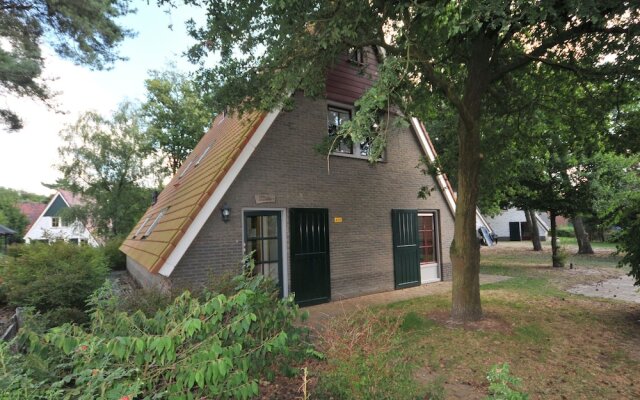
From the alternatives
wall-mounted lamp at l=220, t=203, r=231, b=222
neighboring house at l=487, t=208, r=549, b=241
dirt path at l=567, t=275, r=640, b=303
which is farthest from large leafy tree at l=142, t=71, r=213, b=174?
neighboring house at l=487, t=208, r=549, b=241

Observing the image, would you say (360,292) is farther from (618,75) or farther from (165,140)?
(165,140)

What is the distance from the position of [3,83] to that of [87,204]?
52.8ft

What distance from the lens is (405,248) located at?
10617 mm

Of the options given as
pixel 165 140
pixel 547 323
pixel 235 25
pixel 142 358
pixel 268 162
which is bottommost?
pixel 547 323

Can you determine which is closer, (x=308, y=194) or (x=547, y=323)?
(x=547, y=323)

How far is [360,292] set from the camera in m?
9.45

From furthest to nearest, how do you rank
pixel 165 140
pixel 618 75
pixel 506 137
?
pixel 165 140 < pixel 506 137 < pixel 618 75

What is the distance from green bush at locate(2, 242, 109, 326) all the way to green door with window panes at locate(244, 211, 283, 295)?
11.3 ft

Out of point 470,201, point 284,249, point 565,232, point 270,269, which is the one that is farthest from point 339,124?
point 565,232

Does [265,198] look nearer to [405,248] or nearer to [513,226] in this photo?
[405,248]

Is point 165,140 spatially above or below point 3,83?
above

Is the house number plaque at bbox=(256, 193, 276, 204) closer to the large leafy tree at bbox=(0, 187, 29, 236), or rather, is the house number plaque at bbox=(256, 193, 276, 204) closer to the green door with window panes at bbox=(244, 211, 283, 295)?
the green door with window panes at bbox=(244, 211, 283, 295)

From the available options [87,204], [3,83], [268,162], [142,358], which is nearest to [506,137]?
[268,162]

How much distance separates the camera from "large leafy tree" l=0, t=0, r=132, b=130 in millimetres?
8195
